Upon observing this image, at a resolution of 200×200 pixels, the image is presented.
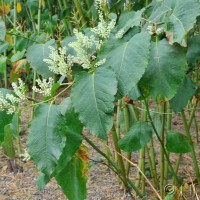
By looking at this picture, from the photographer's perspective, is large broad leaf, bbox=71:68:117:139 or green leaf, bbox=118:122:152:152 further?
green leaf, bbox=118:122:152:152

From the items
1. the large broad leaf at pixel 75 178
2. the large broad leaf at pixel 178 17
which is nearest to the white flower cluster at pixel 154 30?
the large broad leaf at pixel 178 17

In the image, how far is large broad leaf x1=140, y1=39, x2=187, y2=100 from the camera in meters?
0.75

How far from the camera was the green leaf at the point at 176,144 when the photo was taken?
1169 millimetres

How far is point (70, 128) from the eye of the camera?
857 millimetres

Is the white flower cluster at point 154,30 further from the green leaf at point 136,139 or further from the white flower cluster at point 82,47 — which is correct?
the green leaf at point 136,139

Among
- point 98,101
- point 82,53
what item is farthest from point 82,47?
point 98,101

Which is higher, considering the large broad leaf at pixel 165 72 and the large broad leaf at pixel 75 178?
the large broad leaf at pixel 165 72

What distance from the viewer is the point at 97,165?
211 cm

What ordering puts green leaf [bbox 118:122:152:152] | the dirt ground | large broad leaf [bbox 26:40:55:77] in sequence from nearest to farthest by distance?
large broad leaf [bbox 26:40:55:77] < green leaf [bbox 118:122:152:152] < the dirt ground

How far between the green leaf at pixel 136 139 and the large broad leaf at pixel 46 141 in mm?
404

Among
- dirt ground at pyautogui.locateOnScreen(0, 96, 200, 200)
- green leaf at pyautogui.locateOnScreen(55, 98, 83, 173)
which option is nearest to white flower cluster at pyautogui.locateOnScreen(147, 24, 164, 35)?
green leaf at pyautogui.locateOnScreen(55, 98, 83, 173)

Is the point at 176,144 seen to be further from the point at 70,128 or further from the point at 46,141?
the point at 46,141

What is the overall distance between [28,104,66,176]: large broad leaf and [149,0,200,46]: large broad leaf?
0.87ft

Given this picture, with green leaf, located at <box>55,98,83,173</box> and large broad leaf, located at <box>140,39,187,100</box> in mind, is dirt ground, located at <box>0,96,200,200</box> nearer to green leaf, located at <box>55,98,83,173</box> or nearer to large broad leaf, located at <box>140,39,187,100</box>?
green leaf, located at <box>55,98,83,173</box>
